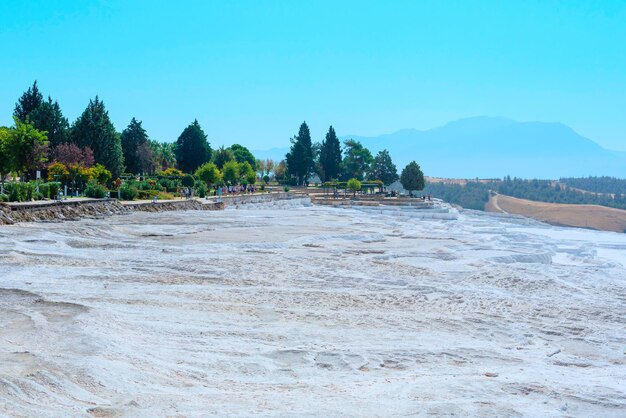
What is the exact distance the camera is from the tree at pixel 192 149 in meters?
76.8

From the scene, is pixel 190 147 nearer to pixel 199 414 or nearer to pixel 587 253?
pixel 587 253

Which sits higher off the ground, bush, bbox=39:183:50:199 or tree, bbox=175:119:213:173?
tree, bbox=175:119:213:173

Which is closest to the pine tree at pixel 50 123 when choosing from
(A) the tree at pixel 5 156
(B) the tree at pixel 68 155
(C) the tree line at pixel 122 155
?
(C) the tree line at pixel 122 155

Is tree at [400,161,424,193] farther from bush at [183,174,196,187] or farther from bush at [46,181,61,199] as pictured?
bush at [46,181,61,199]

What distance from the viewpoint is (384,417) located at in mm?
7234

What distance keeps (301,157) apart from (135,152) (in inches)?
977

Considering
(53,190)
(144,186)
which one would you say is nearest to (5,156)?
(53,190)

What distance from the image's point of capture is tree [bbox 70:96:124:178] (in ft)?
173

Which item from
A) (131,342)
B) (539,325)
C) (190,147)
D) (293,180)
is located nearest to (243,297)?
(131,342)

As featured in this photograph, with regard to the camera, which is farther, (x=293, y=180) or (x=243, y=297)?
(x=293, y=180)

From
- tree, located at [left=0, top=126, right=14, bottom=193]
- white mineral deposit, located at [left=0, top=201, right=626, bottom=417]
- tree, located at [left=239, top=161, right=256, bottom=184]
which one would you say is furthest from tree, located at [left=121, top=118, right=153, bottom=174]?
white mineral deposit, located at [left=0, top=201, right=626, bottom=417]

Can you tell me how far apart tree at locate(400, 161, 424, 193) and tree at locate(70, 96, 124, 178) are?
33.1 meters

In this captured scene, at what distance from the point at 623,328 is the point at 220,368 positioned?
821 centimetres

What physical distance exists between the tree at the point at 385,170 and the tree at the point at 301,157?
884 cm
